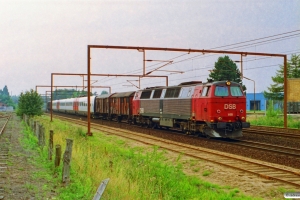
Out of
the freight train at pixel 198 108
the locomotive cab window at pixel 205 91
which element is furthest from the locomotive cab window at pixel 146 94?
the locomotive cab window at pixel 205 91

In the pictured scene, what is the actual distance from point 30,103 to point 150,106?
1765 cm

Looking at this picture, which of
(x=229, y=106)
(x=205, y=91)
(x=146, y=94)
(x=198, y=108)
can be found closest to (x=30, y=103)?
(x=146, y=94)

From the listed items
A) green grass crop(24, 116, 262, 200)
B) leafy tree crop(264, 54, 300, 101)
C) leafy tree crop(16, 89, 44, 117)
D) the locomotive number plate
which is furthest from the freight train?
leafy tree crop(264, 54, 300, 101)

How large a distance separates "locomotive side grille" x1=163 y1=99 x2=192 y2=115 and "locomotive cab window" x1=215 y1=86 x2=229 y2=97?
2.31 metres

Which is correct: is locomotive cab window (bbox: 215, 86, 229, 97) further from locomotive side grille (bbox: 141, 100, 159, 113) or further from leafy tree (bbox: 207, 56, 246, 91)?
leafy tree (bbox: 207, 56, 246, 91)

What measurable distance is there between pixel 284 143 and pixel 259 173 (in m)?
9.06

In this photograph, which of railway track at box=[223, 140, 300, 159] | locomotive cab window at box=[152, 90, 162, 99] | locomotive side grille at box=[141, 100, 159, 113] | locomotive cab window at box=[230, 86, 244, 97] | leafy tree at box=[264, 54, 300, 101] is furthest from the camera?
leafy tree at box=[264, 54, 300, 101]

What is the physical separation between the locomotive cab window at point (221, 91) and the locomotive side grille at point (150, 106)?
25.4ft

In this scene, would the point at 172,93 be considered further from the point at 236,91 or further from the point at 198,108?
the point at 236,91

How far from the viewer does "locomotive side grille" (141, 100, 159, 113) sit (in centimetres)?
2838

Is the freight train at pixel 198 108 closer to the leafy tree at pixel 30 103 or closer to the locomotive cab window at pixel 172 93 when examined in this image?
the locomotive cab window at pixel 172 93

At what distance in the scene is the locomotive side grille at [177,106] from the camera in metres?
23.2

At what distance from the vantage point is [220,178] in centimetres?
1166

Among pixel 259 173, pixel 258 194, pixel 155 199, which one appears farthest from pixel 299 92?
pixel 155 199
